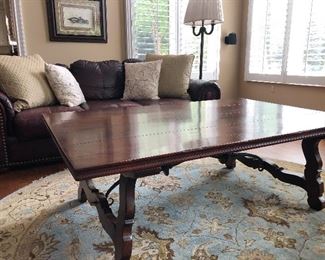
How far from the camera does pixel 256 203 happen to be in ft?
5.88

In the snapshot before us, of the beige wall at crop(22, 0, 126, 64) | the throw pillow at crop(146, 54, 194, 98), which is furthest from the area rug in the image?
the beige wall at crop(22, 0, 126, 64)

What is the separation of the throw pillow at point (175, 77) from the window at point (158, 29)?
60 cm

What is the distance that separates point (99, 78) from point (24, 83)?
81 cm

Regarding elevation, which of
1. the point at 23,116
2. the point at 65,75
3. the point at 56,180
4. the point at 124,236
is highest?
the point at 65,75

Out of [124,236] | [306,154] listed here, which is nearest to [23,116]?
[124,236]

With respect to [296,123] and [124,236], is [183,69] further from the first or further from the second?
[124,236]

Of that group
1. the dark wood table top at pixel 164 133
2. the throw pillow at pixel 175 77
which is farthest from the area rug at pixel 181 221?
the throw pillow at pixel 175 77

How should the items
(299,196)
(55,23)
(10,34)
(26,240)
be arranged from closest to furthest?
1. (26,240)
2. (299,196)
3. (10,34)
4. (55,23)

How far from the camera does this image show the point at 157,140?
3.81 ft

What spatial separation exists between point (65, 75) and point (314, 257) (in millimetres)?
2362

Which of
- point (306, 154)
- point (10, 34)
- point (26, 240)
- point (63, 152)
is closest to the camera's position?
point (63, 152)

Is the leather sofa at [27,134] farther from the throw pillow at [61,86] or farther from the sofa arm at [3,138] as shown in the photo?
the throw pillow at [61,86]

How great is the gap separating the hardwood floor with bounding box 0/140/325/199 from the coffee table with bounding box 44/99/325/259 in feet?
2.10

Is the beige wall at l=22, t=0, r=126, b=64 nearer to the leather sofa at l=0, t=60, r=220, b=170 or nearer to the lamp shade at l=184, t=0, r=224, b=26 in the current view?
the leather sofa at l=0, t=60, r=220, b=170
